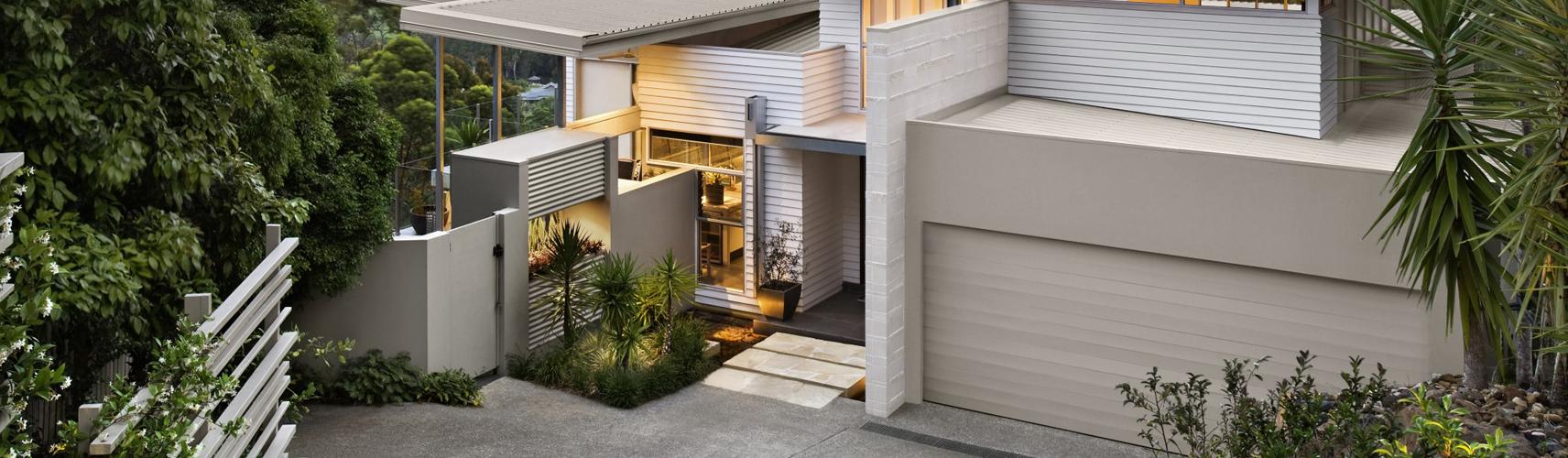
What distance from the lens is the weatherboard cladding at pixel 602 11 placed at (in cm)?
1619

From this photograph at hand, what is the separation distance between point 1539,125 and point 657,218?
10402 mm

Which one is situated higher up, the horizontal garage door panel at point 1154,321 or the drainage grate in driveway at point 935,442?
the horizontal garage door panel at point 1154,321

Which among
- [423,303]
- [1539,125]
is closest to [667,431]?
[423,303]

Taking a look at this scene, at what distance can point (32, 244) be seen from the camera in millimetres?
7207

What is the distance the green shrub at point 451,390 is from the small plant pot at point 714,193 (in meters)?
4.62

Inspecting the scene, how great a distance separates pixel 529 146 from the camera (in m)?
16.2

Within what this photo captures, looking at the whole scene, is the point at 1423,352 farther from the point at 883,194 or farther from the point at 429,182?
the point at 429,182

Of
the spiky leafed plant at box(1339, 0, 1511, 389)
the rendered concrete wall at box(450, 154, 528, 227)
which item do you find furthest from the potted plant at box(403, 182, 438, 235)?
the spiky leafed plant at box(1339, 0, 1511, 389)

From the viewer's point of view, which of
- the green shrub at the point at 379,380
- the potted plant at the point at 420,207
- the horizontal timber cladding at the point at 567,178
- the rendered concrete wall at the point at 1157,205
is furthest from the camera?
the potted plant at the point at 420,207

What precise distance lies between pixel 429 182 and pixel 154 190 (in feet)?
36.7

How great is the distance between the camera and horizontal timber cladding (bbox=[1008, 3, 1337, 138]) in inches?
539

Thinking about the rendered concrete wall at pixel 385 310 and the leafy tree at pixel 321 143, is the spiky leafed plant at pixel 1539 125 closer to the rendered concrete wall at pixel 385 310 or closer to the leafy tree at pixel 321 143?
the leafy tree at pixel 321 143

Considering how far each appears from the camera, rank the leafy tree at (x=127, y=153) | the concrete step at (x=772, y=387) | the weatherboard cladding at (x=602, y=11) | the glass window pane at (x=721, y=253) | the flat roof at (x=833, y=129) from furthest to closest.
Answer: the glass window pane at (x=721, y=253), the flat roof at (x=833, y=129), the weatherboard cladding at (x=602, y=11), the concrete step at (x=772, y=387), the leafy tree at (x=127, y=153)

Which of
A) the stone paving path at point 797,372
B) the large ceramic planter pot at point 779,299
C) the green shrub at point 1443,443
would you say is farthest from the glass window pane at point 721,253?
the green shrub at point 1443,443
